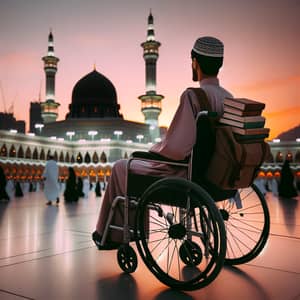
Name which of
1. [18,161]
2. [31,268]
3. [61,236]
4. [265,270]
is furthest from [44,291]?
[18,161]

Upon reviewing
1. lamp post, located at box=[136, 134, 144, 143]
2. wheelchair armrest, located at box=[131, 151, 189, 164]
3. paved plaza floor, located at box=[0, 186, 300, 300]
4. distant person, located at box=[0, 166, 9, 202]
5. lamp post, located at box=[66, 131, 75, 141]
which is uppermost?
lamp post, located at box=[66, 131, 75, 141]

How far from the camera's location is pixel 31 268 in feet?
8.20

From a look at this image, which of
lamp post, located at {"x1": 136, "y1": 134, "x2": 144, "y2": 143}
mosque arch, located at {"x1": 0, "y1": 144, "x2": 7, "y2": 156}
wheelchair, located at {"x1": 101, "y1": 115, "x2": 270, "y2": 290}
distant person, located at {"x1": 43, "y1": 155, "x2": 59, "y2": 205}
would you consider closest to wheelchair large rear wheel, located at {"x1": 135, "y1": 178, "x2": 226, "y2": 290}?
wheelchair, located at {"x1": 101, "y1": 115, "x2": 270, "y2": 290}

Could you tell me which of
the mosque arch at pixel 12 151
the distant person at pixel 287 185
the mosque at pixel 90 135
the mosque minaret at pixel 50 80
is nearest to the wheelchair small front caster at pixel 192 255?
the distant person at pixel 287 185

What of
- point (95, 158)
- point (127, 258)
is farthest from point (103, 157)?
point (127, 258)

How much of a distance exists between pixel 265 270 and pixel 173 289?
2.40 ft

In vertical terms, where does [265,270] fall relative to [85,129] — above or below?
below

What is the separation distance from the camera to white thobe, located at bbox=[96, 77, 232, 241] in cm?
217

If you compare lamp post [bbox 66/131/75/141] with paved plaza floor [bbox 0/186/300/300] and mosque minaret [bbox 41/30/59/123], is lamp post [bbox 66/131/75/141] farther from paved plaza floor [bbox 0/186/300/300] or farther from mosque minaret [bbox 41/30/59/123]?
paved plaza floor [bbox 0/186/300/300]

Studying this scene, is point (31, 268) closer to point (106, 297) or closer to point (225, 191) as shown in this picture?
point (106, 297)

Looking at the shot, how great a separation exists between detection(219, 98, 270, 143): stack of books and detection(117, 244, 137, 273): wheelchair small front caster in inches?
36.2

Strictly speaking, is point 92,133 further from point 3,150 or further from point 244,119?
point 244,119

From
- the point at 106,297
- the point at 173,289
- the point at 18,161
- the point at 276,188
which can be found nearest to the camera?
the point at 106,297

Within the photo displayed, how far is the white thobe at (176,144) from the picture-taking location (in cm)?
217
